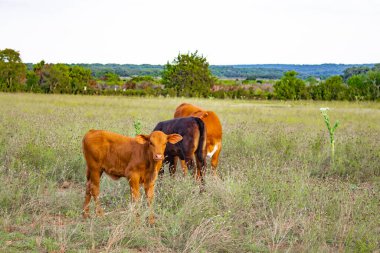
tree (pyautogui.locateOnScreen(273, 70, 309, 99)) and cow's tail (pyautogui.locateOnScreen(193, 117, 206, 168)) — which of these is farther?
tree (pyautogui.locateOnScreen(273, 70, 309, 99))

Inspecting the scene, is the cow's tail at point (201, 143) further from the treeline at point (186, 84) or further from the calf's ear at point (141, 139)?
the treeline at point (186, 84)

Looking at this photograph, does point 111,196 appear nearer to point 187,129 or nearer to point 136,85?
point 187,129

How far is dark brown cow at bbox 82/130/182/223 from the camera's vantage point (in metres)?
6.40

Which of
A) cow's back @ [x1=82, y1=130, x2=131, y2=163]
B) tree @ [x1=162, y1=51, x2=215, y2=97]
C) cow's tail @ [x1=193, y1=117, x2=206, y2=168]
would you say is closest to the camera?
cow's back @ [x1=82, y1=130, x2=131, y2=163]

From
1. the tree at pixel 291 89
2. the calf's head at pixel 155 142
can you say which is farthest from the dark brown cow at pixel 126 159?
the tree at pixel 291 89

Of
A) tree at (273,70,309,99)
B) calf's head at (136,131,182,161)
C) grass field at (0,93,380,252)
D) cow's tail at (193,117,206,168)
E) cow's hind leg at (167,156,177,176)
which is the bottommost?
tree at (273,70,309,99)

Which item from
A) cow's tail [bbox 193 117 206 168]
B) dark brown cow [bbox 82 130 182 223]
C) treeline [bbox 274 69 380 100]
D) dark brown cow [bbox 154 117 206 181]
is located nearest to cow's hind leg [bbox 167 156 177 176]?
dark brown cow [bbox 154 117 206 181]

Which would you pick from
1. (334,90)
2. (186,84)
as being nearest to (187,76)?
(186,84)

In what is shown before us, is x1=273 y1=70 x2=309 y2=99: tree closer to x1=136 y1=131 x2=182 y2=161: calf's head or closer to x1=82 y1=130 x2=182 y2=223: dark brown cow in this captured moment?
x1=82 y1=130 x2=182 y2=223: dark brown cow

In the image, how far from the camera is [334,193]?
23.1 ft

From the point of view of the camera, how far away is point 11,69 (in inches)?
1756

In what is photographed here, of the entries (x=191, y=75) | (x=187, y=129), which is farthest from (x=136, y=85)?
(x=187, y=129)

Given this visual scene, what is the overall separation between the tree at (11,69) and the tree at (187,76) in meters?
13.0

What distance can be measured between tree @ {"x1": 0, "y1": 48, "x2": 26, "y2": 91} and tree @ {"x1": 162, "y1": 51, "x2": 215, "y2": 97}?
42.7ft
